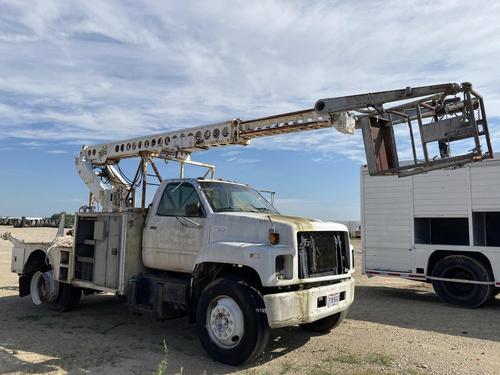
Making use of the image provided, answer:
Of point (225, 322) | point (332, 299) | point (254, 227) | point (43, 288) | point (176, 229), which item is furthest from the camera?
point (43, 288)

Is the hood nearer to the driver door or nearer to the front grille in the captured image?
the front grille

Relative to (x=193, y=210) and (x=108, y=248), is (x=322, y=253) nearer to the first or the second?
(x=193, y=210)

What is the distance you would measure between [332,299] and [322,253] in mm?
616

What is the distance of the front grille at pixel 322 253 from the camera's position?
6.03m

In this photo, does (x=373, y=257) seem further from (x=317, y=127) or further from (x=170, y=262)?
(x=170, y=262)

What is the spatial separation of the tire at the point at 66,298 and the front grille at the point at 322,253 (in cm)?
489

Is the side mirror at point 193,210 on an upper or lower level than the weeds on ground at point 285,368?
upper

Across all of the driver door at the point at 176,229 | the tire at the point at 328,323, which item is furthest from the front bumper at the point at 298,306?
the driver door at the point at 176,229

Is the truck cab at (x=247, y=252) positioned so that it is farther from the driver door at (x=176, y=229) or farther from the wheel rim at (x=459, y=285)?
the wheel rim at (x=459, y=285)

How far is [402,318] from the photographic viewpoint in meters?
8.68

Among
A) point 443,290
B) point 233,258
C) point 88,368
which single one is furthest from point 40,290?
point 443,290

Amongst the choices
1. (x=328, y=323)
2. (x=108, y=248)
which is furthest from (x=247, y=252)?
(x=108, y=248)

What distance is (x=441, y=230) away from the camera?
10.9m

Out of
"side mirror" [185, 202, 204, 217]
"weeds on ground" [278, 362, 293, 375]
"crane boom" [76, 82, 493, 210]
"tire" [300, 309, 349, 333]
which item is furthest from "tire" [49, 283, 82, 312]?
"weeds on ground" [278, 362, 293, 375]
